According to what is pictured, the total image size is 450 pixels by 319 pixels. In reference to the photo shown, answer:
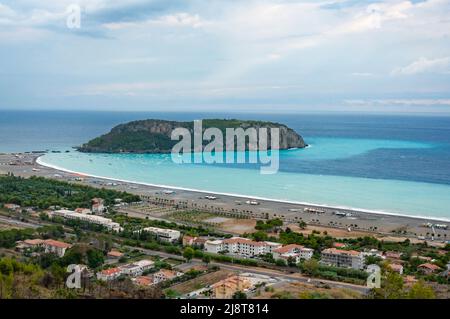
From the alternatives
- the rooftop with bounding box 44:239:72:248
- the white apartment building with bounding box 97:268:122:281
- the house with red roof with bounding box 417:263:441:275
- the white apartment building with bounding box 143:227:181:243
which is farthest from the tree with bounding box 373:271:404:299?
the rooftop with bounding box 44:239:72:248

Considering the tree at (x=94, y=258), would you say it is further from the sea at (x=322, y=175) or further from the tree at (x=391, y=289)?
the sea at (x=322, y=175)

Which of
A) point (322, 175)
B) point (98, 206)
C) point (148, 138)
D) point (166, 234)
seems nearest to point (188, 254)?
point (166, 234)

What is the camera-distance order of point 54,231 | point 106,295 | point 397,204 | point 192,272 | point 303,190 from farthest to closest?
point 303,190, point 397,204, point 54,231, point 192,272, point 106,295

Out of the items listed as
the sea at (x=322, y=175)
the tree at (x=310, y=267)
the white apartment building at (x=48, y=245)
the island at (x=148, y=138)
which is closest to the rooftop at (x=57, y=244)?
the white apartment building at (x=48, y=245)
